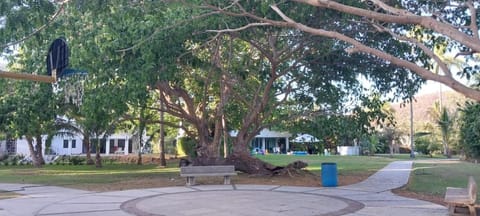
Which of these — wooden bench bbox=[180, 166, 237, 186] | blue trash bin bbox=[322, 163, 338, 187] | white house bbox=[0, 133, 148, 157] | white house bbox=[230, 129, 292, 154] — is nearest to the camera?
blue trash bin bbox=[322, 163, 338, 187]

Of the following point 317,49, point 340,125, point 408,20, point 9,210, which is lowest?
point 9,210

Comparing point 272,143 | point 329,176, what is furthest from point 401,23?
point 272,143

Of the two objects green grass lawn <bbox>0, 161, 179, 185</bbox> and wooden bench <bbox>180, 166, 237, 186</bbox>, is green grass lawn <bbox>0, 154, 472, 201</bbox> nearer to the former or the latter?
→ green grass lawn <bbox>0, 161, 179, 185</bbox>

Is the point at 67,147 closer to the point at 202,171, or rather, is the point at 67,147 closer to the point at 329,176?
the point at 202,171

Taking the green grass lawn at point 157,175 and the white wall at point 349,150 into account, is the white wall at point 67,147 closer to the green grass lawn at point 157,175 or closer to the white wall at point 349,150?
the green grass lawn at point 157,175

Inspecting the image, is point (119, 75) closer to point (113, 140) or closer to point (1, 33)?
point (1, 33)

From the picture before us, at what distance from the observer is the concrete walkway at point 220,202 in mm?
10352

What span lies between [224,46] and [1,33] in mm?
11348

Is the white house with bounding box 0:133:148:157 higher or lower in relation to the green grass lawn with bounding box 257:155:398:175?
higher

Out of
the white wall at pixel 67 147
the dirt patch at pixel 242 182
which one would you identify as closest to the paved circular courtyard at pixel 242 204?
the dirt patch at pixel 242 182

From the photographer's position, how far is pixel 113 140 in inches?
2420

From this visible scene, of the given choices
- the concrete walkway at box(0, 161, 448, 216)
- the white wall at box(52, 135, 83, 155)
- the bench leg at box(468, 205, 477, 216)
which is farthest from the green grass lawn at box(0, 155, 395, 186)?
the white wall at box(52, 135, 83, 155)

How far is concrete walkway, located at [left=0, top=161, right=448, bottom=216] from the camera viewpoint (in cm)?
1035

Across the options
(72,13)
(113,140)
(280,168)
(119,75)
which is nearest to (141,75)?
(119,75)
